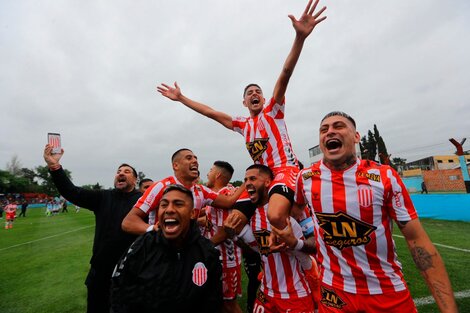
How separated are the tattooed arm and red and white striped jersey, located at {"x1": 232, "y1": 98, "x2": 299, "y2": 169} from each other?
1645 mm

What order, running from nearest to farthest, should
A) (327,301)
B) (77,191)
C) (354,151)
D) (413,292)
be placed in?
1. (327,301)
2. (354,151)
3. (77,191)
4. (413,292)

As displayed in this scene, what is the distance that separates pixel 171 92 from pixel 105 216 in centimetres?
241

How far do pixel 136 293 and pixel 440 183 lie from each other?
93.7ft

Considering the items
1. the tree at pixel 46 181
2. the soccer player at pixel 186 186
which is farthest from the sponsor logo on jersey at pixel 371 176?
the tree at pixel 46 181

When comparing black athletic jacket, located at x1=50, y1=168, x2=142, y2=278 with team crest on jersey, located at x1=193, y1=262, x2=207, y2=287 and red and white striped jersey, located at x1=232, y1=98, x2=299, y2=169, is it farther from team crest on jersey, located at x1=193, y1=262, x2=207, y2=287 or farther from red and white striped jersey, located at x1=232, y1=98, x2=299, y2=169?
red and white striped jersey, located at x1=232, y1=98, x2=299, y2=169

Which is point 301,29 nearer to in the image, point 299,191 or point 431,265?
point 299,191

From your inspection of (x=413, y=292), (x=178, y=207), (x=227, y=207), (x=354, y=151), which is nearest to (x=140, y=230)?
(x=178, y=207)

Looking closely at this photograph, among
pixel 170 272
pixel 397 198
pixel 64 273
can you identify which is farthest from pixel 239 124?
pixel 64 273

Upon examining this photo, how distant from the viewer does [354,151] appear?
7.55 ft

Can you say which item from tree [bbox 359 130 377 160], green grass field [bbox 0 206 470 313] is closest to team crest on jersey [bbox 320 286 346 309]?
green grass field [bbox 0 206 470 313]

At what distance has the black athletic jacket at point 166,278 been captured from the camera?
216cm

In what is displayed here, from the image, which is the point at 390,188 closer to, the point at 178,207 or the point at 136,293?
the point at 178,207

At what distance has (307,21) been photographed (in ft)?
9.32

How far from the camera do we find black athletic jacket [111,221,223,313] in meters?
2.16
